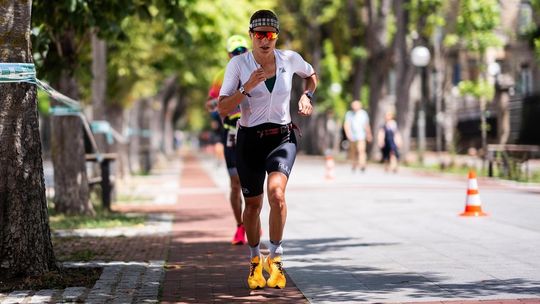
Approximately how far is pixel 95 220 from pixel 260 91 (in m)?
6.82

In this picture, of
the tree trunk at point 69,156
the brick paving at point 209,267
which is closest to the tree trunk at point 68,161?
the tree trunk at point 69,156

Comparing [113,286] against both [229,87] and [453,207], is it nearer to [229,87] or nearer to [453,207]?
[229,87]

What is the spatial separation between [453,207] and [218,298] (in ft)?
27.8

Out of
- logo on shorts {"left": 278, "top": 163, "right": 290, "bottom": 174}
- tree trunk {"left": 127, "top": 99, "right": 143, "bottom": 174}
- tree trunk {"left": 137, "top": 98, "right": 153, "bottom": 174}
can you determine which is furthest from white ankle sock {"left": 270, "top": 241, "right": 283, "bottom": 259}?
tree trunk {"left": 127, "top": 99, "right": 143, "bottom": 174}

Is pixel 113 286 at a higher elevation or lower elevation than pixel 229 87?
lower

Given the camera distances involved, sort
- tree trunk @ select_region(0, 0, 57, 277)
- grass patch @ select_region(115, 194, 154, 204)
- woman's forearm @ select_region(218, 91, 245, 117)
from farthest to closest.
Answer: grass patch @ select_region(115, 194, 154, 204)
tree trunk @ select_region(0, 0, 57, 277)
woman's forearm @ select_region(218, 91, 245, 117)

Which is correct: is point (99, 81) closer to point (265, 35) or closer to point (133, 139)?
point (133, 139)

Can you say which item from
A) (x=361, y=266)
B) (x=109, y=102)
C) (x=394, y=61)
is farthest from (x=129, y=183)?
(x=361, y=266)

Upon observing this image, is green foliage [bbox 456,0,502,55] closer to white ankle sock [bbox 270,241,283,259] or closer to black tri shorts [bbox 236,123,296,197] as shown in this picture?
black tri shorts [bbox 236,123,296,197]

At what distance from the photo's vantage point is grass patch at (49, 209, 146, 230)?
13.5 meters

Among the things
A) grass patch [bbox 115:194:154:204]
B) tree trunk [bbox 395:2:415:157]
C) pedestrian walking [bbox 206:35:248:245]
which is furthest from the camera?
tree trunk [bbox 395:2:415:157]

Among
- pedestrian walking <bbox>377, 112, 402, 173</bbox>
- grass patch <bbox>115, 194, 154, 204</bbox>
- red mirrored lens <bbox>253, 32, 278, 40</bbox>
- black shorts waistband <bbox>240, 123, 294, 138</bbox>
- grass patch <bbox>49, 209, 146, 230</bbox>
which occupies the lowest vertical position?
grass patch <bbox>115, 194, 154, 204</bbox>

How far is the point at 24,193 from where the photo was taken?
8.38 metres

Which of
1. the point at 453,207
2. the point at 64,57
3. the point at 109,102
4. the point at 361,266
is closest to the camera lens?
the point at 361,266
